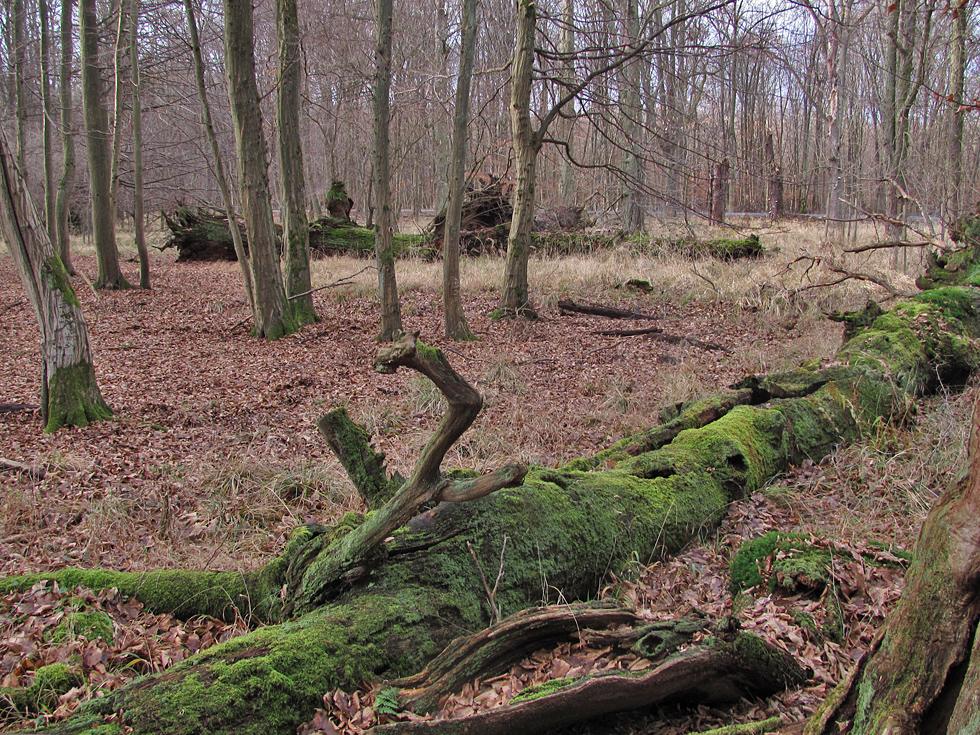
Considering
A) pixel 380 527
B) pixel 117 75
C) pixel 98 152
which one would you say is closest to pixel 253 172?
pixel 117 75

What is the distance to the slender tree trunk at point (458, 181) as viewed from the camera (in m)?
8.95

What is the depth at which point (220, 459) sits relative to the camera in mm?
5555

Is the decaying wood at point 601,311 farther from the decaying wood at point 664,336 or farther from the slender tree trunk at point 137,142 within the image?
the slender tree trunk at point 137,142

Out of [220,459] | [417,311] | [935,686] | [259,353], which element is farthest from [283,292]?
[935,686]

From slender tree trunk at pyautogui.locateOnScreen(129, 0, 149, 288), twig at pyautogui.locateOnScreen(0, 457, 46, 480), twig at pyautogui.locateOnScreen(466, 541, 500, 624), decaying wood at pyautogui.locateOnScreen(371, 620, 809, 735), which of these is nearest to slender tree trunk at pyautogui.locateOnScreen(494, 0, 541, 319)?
twig at pyautogui.locateOnScreen(0, 457, 46, 480)

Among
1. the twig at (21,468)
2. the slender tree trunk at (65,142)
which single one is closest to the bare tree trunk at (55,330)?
the twig at (21,468)

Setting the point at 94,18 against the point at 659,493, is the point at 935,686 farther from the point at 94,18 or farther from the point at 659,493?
the point at 94,18

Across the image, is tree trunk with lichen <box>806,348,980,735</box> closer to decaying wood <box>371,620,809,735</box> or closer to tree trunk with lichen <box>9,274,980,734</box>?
decaying wood <box>371,620,809,735</box>

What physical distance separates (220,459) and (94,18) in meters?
13.0

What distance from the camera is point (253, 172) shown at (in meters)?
10.1

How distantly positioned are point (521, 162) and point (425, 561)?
9160 millimetres

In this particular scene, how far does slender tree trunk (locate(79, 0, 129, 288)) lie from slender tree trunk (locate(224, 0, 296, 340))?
206 inches

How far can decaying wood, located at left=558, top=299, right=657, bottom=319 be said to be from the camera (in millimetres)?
11320

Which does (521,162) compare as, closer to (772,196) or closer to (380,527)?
(380,527)
